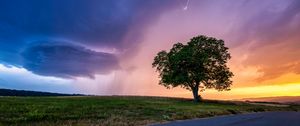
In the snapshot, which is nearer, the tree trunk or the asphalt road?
the asphalt road

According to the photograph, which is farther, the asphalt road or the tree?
the tree

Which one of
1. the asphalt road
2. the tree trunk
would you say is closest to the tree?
the tree trunk

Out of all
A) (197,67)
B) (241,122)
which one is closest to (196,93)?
(197,67)

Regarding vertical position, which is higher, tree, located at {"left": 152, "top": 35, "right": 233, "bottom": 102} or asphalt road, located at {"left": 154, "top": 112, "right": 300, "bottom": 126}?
tree, located at {"left": 152, "top": 35, "right": 233, "bottom": 102}

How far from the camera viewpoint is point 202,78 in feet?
289

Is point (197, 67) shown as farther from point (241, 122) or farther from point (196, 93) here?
point (241, 122)

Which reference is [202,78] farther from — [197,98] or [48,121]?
[48,121]

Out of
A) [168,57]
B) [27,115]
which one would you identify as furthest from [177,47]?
[27,115]

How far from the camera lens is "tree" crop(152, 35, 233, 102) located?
3516 inches

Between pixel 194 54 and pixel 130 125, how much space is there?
59.9 metres

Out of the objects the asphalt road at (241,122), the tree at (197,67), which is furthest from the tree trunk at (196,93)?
the asphalt road at (241,122)

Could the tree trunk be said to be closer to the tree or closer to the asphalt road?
the tree

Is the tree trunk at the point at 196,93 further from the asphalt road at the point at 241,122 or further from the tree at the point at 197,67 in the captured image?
the asphalt road at the point at 241,122

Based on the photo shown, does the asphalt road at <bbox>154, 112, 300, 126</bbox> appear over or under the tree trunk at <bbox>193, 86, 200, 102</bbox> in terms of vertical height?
under
